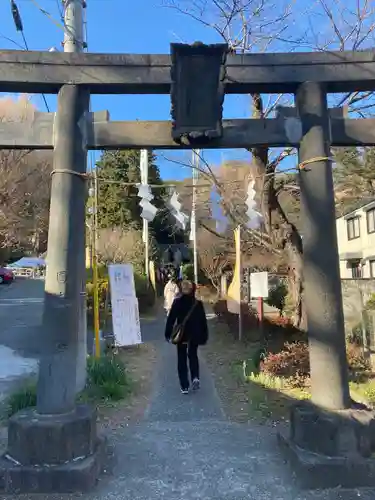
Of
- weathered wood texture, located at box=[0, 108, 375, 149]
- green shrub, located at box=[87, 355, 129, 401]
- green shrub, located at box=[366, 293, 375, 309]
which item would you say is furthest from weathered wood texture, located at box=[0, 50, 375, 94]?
green shrub, located at box=[366, 293, 375, 309]

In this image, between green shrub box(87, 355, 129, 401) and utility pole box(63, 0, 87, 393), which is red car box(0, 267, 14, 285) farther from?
utility pole box(63, 0, 87, 393)

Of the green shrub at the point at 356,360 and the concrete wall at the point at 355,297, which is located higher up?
the concrete wall at the point at 355,297

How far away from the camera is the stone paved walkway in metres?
3.32

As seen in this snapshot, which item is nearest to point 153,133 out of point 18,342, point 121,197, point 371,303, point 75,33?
point 75,33

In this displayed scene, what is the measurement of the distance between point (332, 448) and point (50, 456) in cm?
233

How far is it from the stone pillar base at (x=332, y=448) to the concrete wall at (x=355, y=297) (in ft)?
16.2

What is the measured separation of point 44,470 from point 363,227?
24.6m

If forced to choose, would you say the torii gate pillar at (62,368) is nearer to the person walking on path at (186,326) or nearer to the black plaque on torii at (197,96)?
the black plaque on torii at (197,96)

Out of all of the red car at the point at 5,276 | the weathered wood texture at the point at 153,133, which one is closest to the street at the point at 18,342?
the weathered wood texture at the point at 153,133

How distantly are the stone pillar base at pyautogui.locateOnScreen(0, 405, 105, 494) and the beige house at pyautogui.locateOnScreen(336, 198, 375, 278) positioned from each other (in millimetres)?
20789

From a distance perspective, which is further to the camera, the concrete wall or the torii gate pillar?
the concrete wall

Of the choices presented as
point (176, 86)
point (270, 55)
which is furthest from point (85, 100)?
point (270, 55)

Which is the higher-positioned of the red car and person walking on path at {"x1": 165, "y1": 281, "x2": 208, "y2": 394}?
the red car

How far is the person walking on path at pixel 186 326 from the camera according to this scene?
19.9 ft
